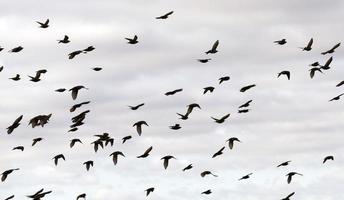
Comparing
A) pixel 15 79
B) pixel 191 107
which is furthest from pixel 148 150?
pixel 15 79

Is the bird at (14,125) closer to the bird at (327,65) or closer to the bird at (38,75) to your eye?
the bird at (38,75)

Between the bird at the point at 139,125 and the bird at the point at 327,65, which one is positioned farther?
the bird at the point at 327,65

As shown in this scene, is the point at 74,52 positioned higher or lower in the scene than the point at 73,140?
higher

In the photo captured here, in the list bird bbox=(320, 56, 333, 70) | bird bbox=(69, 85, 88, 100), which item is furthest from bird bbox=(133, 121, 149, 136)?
bird bbox=(320, 56, 333, 70)

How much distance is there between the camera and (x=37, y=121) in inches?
4067

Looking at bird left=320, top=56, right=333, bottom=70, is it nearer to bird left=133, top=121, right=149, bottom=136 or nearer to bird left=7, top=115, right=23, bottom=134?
bird left=133, top=121, right=149, bottom=136

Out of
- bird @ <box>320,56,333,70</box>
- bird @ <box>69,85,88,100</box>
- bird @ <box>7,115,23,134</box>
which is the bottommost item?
bird @ <box>7,115,23,134</box>

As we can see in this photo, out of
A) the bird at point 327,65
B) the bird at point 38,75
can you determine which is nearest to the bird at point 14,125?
the bird at point 38,75

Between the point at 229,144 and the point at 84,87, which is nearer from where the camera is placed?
the point at 84,87

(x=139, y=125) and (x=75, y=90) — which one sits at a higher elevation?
(x=75, y=90)

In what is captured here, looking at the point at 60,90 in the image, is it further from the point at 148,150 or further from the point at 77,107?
the point at 148,150

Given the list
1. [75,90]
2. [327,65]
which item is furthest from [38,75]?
[327,65]

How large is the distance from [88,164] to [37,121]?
10.9m

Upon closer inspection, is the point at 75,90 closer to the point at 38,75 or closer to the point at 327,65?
the point at 38,75
